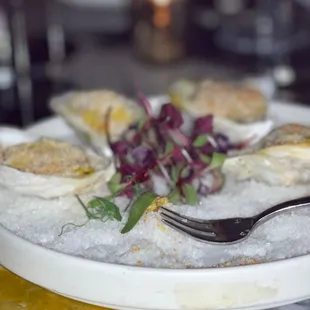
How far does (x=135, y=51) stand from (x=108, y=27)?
0.42 metres

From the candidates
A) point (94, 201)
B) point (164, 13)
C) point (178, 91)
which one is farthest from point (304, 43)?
point (94, 201)

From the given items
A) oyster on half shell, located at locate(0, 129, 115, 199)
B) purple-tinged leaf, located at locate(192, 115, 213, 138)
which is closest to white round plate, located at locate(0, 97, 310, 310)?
oyster on half shell, located at locate(0, 129, 115, 199)

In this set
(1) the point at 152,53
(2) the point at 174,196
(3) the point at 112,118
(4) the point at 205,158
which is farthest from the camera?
(1) the point at 152,53

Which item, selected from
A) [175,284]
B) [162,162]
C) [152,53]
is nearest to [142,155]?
[162,162]

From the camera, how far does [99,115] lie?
127 centimetres

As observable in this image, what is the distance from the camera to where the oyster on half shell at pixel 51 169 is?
1.02 meters

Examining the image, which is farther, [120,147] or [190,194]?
[120,147]

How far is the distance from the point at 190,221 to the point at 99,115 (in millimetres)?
418

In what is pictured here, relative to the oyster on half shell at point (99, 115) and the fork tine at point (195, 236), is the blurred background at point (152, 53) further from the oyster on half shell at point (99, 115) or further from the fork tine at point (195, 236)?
the fork tine at point (195, 236)

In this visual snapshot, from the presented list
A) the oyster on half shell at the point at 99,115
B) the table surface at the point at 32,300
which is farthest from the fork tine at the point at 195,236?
the oyster on half shell at the point at 99,115

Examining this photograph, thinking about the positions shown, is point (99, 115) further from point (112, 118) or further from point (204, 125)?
point (204, 125)

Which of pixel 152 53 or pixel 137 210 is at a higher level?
pixel 137 210

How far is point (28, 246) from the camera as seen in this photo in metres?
0.86

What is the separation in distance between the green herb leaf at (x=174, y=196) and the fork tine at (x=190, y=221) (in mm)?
74
